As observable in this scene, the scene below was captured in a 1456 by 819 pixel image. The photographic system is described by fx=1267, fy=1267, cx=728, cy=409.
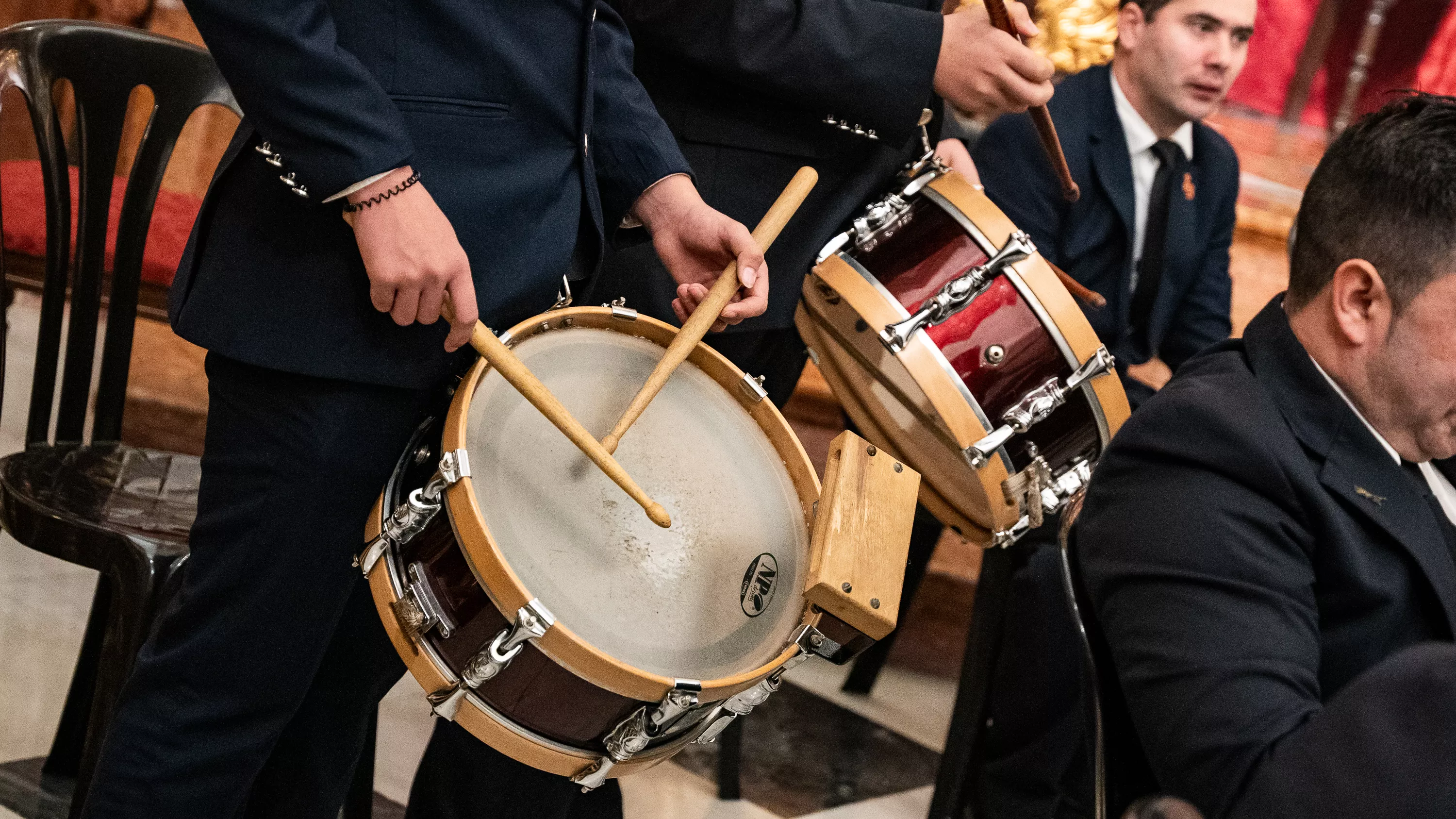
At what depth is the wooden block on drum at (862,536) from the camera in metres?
1.06

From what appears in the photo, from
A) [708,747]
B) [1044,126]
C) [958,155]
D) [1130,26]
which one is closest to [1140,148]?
[1130,26]

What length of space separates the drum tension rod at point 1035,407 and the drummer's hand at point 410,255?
83 cm

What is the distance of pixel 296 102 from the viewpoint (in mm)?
1045

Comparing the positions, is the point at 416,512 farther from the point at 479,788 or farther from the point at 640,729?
the point at 479,788

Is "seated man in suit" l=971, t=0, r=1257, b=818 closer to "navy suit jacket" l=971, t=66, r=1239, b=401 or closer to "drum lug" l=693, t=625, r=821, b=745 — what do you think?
"navy suit jacket" l=971, t=66, r=1239, b=401

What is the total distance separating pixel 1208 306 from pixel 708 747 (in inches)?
55.6

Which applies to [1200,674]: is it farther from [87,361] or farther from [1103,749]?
[87,361]

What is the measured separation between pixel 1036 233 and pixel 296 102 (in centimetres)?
175

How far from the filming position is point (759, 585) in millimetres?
1251

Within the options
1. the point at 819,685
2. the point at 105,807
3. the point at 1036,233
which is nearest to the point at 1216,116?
the point at 1036,233

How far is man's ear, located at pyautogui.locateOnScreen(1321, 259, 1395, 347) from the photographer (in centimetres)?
121

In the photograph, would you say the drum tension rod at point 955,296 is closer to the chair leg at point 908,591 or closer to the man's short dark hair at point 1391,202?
the man's short dark hair at point 1391,202

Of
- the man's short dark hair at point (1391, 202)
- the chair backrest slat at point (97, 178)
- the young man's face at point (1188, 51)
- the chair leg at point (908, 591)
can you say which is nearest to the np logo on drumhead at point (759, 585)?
the man's short dark hair at point (1391, 202)

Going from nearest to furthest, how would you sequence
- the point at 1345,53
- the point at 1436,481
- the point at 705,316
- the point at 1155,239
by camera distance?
1. the point at 705,316
2. the point at 1436,481
3. the point at 1155,239
4. the point at 1345,53
